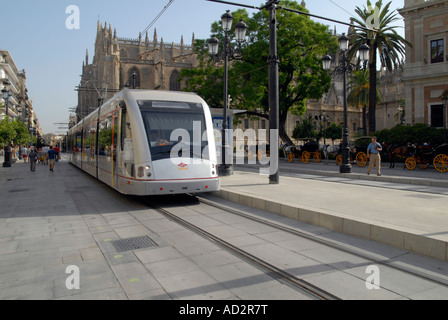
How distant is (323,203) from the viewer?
25.3 feet

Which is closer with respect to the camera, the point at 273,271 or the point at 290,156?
the point at 273,271

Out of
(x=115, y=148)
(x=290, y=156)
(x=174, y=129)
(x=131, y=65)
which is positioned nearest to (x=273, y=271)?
(x=174, y=129)

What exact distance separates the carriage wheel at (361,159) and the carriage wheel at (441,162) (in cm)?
409

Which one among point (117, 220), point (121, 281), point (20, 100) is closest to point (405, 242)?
point (121, 281)

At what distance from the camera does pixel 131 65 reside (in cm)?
7244

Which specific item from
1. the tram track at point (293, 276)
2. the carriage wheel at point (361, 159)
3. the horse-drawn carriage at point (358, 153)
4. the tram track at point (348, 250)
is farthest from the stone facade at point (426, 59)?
the tram track at point (293, 276)

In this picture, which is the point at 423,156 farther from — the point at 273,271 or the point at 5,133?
the point at 5,133

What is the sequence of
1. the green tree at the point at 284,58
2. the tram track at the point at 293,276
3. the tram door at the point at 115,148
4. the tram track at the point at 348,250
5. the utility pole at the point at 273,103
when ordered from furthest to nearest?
the green tree at the point at 284,58 → the utility pole at the point at 273,103 → the tram door at the point at 115,148 → the tram track at the point at 348,250 → the tram track at the point at 293,276

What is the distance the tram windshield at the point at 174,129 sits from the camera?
871 cm

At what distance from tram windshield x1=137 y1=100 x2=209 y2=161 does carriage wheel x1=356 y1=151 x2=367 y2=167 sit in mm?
13749

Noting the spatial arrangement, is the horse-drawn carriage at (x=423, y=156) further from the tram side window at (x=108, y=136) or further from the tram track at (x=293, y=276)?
the tram side window at (x=108, y=136)

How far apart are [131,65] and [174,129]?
68194mm

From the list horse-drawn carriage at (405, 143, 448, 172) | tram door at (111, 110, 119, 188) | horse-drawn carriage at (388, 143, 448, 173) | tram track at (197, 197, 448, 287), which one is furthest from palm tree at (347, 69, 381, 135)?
tram track at (197, 197, 448, 287)

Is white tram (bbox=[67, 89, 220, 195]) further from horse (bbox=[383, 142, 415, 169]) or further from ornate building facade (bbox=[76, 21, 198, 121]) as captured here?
ornate building facade (bbox=[76, 21, 198, 121])
